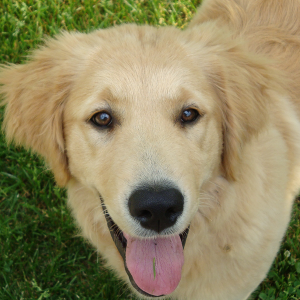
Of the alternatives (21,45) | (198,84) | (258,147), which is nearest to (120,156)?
(198,84)

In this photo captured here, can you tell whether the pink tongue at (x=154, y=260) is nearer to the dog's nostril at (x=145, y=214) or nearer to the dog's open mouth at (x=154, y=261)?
the dog's open mouth at (x=154, y=261)

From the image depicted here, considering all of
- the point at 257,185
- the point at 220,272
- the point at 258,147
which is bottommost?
the point at 220,272

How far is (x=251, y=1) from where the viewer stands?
11.3ft

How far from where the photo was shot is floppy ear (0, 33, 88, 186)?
2.56 meters

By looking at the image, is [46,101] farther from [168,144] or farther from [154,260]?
[154,260]

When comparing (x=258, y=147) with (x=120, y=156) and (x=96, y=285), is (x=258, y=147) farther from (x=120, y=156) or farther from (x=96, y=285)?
(x=96, y=285)

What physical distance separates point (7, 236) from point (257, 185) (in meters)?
2.50

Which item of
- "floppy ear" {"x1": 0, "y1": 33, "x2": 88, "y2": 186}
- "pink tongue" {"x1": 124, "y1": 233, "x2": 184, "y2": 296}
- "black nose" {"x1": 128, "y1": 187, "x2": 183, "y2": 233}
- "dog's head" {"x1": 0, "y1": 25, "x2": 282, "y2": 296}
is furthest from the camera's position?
"floppy ear" {"x1": 0, "y1": 33, "x2": 88, "y2": 186}

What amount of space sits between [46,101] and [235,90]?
1296mm

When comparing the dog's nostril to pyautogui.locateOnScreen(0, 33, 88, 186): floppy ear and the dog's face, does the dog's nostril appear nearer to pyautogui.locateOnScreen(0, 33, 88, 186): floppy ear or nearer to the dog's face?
the dog's face

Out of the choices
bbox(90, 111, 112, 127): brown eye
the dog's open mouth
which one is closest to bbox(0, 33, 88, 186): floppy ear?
bbox(90, 111, 112, 127): brown eye

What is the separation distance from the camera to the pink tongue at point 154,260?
245 cm

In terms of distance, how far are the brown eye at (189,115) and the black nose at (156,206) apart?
1.76ft

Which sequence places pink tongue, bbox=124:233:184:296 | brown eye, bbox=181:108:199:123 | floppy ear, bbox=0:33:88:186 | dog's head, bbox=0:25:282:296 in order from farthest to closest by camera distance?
1. floppy ear, bbox=0:33:88:186
2. pink tongue, bbox=124:233:184:296
3. brown eye, bbox=181:108:199:123
4. dog's head, bbox=0:25:282:296
